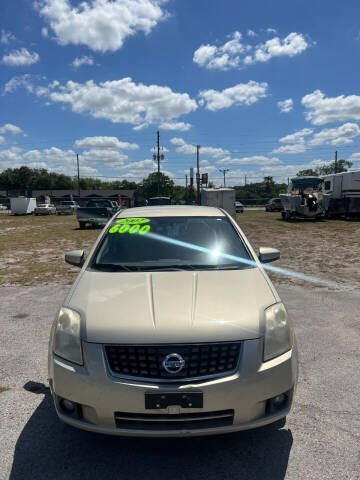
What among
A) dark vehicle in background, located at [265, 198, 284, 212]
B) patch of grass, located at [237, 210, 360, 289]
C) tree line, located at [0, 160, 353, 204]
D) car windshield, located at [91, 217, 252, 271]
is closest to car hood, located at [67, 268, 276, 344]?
car windshield, located at [91, 217, 252, 271]

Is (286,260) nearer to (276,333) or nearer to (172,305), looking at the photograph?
(276,333)

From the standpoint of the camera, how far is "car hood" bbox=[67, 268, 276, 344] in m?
2.23

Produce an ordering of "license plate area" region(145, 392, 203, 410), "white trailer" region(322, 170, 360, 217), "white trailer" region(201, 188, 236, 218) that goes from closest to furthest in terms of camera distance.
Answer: "license plate area" region(145, 392, 203, 410) → "white trailer" region(322, 170, 360, 217) → "white trailer" region(201, 188, 236, 218)

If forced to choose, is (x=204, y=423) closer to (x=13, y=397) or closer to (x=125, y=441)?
(x=125, y=441)

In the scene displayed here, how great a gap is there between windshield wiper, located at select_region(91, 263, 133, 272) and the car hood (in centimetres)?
9

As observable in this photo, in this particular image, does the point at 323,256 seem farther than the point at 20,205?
No

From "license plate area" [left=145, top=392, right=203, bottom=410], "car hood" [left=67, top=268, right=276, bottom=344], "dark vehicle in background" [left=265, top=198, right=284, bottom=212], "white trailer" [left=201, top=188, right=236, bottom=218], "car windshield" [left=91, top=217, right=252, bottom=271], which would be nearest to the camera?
"license plate area" [left=145, top=392, right=203, bottom=410]

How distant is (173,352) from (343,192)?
1004 inches

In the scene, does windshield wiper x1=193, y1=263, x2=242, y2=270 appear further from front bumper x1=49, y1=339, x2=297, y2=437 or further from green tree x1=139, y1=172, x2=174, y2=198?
green tree x1=139, y1=172, x2=174, y2=198

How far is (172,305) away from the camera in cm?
247

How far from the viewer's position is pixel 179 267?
3197 mm

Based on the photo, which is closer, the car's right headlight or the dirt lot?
the car's right headlight

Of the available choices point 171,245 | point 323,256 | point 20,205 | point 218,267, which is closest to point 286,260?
point 323,256

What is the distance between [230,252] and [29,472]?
2.30m
